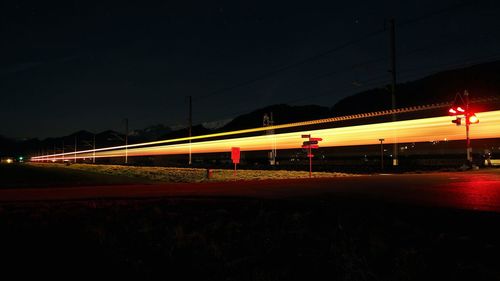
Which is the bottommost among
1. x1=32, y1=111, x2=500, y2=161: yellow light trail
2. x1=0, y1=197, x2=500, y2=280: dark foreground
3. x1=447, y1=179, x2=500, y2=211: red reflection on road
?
x1=0, y1=197, x2=500, y2=280: dark foreground

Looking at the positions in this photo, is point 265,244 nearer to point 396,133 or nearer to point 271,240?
point 271,240

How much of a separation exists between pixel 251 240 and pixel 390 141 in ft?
107

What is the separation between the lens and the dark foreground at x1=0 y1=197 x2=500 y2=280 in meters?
6.69

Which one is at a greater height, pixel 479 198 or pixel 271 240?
pixel 479 198

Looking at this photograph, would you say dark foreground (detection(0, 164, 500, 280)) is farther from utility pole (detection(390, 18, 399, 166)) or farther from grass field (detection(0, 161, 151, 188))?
utility pole (detection(390, 18, 399, 166))

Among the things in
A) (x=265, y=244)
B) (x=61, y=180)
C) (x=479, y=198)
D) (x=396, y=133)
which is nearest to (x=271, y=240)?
(x=265, y=244)

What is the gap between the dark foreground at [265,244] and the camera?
6.69 metres

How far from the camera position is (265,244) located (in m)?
8.57

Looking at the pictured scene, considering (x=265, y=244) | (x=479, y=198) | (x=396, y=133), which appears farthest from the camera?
(x=396, y=133)

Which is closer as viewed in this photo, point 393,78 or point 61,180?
point 61,180

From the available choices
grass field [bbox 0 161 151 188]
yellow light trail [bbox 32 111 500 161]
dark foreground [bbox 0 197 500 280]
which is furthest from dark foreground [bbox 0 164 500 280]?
yellow light trail [bbox 32 111 500 161]

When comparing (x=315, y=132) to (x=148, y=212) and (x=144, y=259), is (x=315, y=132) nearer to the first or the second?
(x=148, y=212)

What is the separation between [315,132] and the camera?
48.2m

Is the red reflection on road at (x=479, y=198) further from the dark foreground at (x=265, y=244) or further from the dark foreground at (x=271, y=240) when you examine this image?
the dark foreground at (x=265, y=244)
